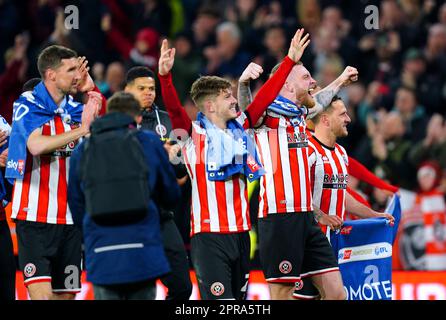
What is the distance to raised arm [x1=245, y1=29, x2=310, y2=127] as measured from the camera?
7.96 m

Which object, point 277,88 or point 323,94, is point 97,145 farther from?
point 323,94

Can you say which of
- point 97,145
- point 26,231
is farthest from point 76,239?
point 97,145

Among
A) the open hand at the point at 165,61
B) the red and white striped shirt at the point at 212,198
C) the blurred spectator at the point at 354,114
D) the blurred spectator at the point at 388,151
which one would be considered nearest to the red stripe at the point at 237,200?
the red and white striped shirt at the point at 212,198

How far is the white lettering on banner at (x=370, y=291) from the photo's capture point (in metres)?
8.85

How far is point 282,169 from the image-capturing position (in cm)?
816

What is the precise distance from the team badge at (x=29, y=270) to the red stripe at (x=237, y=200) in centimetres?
147

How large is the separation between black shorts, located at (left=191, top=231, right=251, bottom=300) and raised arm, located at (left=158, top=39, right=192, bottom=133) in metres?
0.84

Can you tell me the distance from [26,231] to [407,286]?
14.2 feet

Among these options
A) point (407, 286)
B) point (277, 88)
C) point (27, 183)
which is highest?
point (277, 88)

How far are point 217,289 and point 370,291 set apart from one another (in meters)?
1.80

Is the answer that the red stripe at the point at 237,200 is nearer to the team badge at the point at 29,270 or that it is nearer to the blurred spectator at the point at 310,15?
the team badge at the point at 29,270

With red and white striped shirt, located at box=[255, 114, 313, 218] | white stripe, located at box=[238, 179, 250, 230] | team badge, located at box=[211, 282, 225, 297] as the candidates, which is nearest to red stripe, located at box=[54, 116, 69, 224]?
team badge, located at box=[211, 282, 225, 297]

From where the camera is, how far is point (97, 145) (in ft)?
20.5

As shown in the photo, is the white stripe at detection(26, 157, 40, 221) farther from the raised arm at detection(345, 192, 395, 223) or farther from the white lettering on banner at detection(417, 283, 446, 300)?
the white lettering on banner at detection(417, 283, 446, 300)
